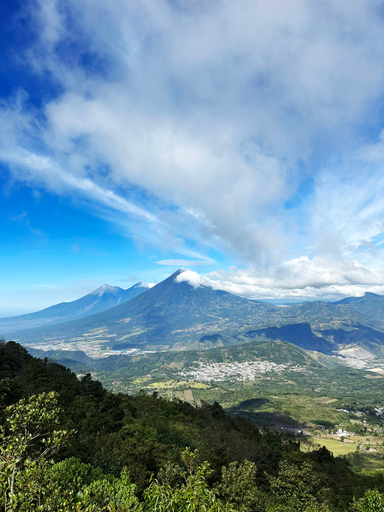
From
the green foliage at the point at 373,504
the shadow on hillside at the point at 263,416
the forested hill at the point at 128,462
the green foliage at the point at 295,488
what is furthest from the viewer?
the shadow on hillside at the point at 263,416

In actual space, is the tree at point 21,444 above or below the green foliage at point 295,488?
above

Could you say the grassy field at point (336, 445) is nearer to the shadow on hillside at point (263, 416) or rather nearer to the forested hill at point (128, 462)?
the shadow on hillside at point (263, 416)

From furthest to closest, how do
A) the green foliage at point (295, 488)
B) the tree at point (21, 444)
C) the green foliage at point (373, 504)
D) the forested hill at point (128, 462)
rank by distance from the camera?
1. the green foliage at point (295, 488)
2. the green foliage at point (373, 504)
3. the forested hill at point (128, 462)
4. the tree at point (21, 444)

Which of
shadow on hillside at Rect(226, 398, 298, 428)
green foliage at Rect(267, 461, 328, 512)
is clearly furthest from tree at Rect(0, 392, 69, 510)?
shadow on hillside at Rect(226, 398, 298, 428)

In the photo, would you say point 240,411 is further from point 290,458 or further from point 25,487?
point 25,487

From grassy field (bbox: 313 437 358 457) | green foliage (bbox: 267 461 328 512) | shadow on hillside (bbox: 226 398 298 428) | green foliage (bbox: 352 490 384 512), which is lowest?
shadow on hillside (bbox: 226 398 298 428)

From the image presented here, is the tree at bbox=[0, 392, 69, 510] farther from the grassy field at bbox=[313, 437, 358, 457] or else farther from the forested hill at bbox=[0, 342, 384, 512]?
the grassy field at bbox=[313, 437, 358, 457]

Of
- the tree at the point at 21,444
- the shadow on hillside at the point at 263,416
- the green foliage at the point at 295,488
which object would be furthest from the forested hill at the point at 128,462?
the shadow on hillside at the point at 263,416

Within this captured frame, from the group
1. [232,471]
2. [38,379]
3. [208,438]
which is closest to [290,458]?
[208,438]
